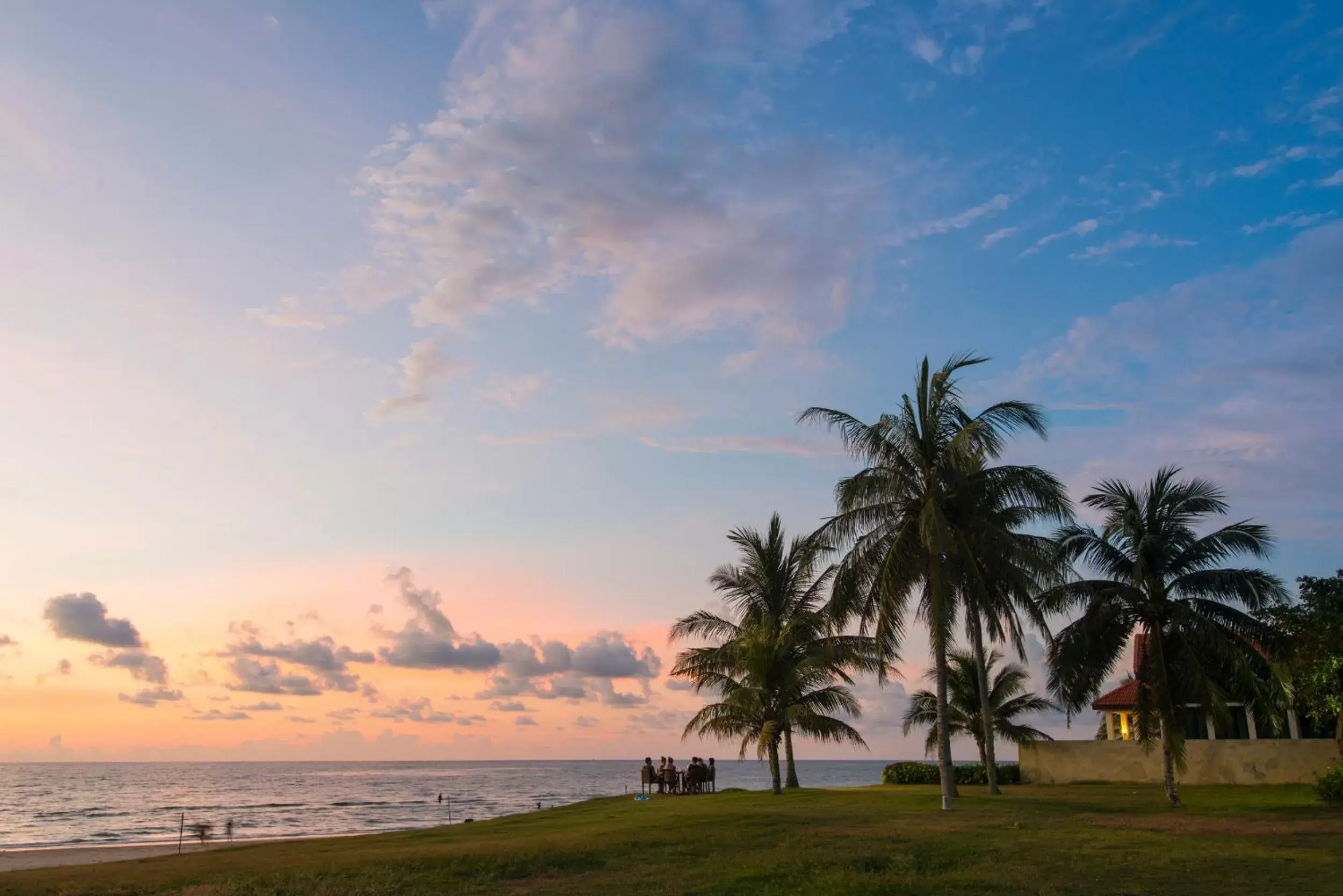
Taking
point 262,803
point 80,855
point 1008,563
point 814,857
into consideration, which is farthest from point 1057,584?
point 262,803

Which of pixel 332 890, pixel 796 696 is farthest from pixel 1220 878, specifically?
pixel 796 696

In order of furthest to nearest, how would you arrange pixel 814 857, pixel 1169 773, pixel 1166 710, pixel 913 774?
1. pixel 913 774
2. pixel 1166 710
3. pixel 1169 773
4. pixel 814 857

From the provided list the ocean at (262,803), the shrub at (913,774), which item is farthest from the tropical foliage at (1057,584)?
the ocean at (262,803)

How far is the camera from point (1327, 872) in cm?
1317

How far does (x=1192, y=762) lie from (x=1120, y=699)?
7.19 metres

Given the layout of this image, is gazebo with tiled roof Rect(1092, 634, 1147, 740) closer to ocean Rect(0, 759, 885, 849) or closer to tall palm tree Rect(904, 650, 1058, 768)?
tall palm tree Rect(904, 650, 1058, 768)

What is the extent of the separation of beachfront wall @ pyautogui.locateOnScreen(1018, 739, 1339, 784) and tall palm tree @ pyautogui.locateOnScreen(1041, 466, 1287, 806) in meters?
4.41

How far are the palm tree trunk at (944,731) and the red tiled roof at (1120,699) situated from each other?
1808 cm

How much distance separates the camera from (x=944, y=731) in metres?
23.4

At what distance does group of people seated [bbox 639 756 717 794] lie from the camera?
113 feet

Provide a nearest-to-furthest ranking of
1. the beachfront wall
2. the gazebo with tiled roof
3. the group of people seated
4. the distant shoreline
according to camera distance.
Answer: the distant shoreline → the beachfront wall → the group of people seated → the gazebo with tiled roof

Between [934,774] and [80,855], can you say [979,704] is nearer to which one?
[934,774]

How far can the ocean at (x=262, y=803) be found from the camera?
4903 centimetres

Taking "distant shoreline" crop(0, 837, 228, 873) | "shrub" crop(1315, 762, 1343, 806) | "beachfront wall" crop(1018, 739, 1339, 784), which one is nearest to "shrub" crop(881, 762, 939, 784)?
"beachfront wall" crop(1018, 739, 1339, 784)
